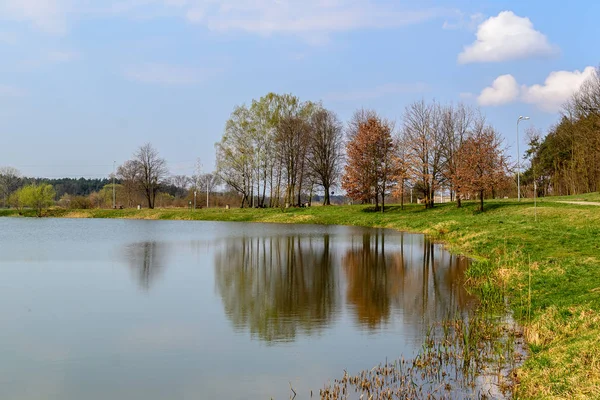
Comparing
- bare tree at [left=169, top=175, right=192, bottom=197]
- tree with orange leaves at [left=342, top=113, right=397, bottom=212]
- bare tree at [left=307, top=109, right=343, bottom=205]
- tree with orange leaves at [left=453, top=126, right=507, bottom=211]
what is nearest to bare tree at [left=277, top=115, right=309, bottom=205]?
bare tree at [left=307, top=109, right=343, bottom=205]

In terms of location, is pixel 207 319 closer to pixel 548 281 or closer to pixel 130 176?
pixel 548 281

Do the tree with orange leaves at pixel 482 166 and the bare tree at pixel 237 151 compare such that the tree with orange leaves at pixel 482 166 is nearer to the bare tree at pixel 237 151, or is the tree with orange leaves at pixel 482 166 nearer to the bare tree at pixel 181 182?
the bare tree at pixel 237 151

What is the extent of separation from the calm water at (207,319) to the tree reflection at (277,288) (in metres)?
0.05

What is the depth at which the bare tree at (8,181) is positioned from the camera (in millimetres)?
106812

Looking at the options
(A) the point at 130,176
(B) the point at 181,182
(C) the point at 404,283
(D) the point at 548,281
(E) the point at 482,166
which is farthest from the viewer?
(B) the point at 181,182

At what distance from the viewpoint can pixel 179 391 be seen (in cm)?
759

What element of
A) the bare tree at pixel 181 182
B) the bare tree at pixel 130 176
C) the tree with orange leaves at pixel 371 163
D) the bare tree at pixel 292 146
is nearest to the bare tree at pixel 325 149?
the bare tree at pixel 292 146

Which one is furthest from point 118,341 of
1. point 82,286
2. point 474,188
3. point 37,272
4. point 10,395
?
point 474,188

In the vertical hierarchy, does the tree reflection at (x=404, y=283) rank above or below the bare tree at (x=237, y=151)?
below

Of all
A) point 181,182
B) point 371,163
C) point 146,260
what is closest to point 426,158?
point 371,163

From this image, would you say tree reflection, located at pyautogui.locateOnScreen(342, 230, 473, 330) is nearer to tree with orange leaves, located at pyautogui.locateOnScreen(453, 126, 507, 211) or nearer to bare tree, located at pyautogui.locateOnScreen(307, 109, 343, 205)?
tree with orange leaves, located at pyautogui.locateOnScreen(453, 126, 507, 211)

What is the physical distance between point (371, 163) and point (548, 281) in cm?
3894

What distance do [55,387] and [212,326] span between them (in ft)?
12.9

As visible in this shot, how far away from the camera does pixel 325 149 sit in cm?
6306
